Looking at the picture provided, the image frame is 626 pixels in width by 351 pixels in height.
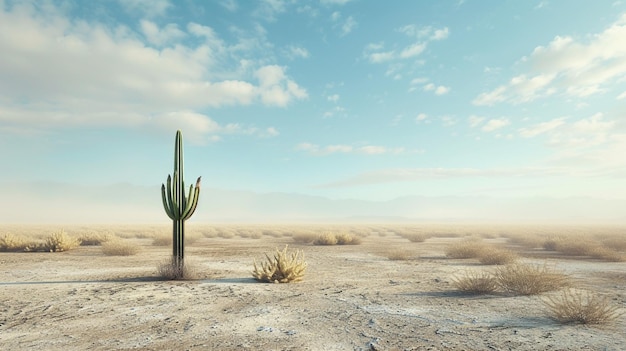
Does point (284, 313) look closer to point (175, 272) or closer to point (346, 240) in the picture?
point (175, 272)

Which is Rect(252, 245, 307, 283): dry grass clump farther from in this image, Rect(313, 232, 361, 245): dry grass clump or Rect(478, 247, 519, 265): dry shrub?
Rect(313, 232, 361, 245): dry grass clump

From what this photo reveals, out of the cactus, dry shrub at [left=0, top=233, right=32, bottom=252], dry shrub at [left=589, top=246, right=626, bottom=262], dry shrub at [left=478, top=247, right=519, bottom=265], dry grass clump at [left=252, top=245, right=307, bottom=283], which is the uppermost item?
the cactus

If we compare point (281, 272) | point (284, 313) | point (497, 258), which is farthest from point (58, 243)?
point (497, 258)

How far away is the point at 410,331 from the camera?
616cm

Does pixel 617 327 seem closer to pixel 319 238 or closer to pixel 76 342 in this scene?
pixel 76 342

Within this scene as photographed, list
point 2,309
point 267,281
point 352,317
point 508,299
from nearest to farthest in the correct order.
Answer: point 352,317, point 2,309, point 508,299, point 267,281

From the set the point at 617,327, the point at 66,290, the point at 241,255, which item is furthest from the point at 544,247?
the point at 66,290

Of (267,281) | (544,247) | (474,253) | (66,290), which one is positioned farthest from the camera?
(544,247)

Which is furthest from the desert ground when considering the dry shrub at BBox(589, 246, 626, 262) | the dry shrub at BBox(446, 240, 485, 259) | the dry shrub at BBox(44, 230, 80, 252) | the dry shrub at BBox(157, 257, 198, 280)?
the dry shrub at BBox(44, 230, 80, 252)

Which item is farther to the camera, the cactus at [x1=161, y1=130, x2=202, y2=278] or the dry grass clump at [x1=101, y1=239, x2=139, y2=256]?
the dry grass clump at [x1=101, y1=239, x2=139, y2=256]

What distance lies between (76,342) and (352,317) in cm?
419

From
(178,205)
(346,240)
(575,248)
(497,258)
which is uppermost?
(178,205)

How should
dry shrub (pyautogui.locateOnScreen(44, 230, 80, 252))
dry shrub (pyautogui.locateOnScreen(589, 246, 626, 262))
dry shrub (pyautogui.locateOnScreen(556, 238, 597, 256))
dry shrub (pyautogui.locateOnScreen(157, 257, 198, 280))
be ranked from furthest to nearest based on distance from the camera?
1. dry shrub (pyautogui.locateOnScreen(556, 238, 597, 256))
2. dry shrub (pyautogui.locateOnScreen(44, 230, 80, 252))
3. dry shrub (pyautogui.locateOnScreen(589, 246, 626, 262))
4. dry shrub (pyautogui.locateOnScreen(157, 257, 198, 280))

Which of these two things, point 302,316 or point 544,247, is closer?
point 302,316
